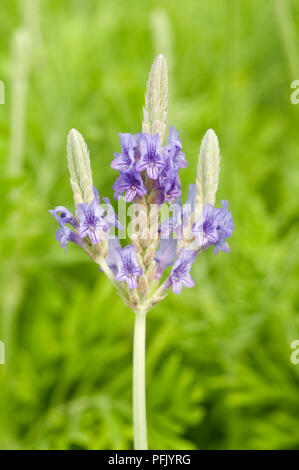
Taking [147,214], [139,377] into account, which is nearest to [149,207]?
[147,214]

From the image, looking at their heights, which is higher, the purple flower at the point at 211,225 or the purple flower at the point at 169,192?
the purple flower at the point at 169,192

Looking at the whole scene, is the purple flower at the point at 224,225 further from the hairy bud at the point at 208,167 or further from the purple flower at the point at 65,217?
the purple flower at the point at 65,217

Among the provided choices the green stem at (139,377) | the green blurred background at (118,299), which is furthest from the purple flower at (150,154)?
the green blurred background at (118,299)

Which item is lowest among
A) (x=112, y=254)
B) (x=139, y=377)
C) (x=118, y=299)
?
(x=139, y=377)

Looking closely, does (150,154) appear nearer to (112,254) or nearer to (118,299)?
(112,254)

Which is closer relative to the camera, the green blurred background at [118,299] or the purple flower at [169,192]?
the purple flower at [169,192]

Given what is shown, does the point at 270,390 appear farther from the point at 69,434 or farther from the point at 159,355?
the point at 69,434

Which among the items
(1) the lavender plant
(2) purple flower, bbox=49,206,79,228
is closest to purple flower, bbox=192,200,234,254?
(1) the lavender plant
